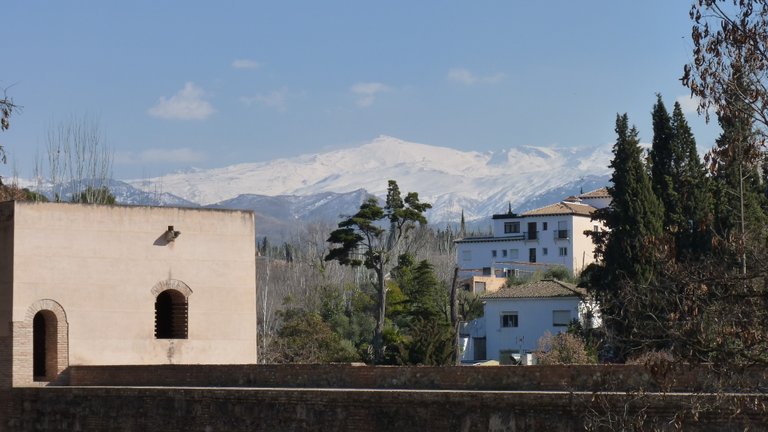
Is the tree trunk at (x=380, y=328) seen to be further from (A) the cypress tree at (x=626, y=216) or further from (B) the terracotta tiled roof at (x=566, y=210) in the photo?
(B) the terracotta tiled roof at (x=566, y=210)

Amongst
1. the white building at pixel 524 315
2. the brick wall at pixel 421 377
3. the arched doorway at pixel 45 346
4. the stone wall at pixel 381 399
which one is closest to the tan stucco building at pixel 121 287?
the arched doorway at pixel 45 346

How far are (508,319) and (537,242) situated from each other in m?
28.5

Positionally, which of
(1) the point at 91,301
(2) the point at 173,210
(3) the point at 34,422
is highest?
(2) the point at 173,210

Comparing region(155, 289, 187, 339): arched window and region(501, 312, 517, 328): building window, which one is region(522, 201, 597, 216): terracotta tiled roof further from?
Result: region(155, 289, 187, 339): arched window

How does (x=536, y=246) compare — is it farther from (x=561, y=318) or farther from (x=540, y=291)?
(x=561, y=318)

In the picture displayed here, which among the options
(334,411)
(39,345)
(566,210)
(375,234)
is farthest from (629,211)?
(566,210)

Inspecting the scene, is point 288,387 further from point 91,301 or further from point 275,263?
point 275,263

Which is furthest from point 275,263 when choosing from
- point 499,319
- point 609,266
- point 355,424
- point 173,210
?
point 355,424

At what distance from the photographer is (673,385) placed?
48.0 feet

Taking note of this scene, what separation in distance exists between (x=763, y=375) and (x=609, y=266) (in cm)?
2829

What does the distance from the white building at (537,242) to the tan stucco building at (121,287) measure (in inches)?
2193

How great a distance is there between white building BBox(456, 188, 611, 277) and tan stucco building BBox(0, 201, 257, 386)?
183ft

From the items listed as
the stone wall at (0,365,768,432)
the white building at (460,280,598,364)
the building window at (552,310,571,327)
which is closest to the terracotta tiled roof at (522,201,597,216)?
the white building at (460,280,598,364)

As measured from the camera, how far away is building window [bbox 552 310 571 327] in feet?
181
